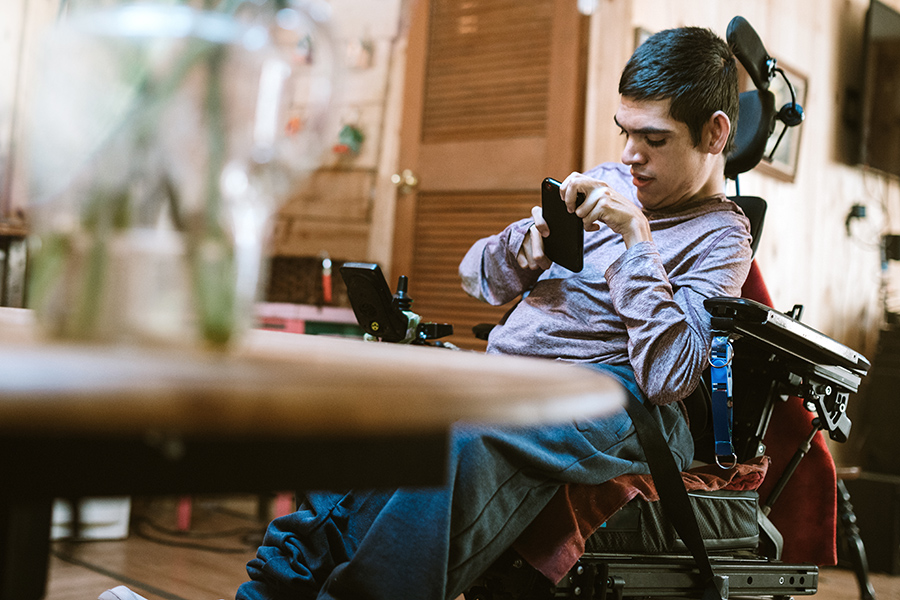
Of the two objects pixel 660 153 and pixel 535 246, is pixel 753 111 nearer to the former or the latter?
pixel 660 153

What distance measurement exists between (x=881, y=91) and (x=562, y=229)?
331cm

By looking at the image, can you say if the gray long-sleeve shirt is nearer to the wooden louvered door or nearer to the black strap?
the black strap

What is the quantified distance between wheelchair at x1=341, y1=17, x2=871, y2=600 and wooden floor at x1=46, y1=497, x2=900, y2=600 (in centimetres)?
102

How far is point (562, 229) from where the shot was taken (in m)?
1.34

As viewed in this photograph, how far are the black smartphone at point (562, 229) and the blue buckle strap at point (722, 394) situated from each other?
253 mm

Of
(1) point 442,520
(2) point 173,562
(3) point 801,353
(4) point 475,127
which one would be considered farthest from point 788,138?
(1) point 442,520

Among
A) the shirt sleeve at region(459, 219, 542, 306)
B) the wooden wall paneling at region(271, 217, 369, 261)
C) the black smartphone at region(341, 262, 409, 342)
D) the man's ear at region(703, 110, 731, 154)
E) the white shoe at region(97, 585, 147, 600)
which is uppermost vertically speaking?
the man's ear at region(703, 110, 731, 154)

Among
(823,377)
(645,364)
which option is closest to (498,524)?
(645,364)

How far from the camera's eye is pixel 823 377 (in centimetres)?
136

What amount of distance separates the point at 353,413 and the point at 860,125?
4.16 m

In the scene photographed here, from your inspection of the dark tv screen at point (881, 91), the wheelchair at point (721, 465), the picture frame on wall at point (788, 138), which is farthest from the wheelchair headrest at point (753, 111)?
the dark tv screen at point (881, 91)

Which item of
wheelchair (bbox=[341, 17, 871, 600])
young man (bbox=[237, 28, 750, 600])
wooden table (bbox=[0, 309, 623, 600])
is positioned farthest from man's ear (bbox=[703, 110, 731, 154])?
wooden table (bbox=[0, 309, 623, 600])

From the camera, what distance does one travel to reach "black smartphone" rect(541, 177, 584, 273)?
4.27ft

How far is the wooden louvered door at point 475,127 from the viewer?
2709 mm
